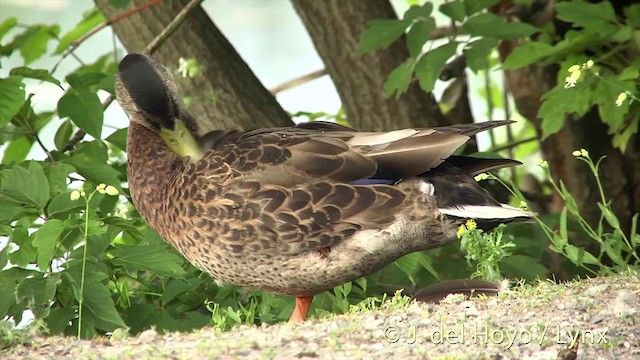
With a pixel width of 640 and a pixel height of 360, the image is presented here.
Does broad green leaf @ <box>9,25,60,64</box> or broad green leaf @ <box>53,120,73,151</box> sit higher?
broad green leaf @ <box>9,25,60,64</box>

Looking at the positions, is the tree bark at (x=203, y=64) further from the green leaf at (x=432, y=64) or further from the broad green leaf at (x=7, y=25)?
the green leaf at (x=432, y=64)

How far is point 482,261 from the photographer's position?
177 inches

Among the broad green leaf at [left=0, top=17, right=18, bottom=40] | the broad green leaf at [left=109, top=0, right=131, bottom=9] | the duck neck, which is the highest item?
the broad green leaf at [left=0, top=17, right=18, bottom=40]

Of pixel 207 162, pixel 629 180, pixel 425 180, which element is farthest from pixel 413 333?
pixel 629 180

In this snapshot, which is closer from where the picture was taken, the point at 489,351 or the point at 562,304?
the point at 489,351

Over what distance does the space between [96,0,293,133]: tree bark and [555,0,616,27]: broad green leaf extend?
1938mm

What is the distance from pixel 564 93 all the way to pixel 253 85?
2.07 metres

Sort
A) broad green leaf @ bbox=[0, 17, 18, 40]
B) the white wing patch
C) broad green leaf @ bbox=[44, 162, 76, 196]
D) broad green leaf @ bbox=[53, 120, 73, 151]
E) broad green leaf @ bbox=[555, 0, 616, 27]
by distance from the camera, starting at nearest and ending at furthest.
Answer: the white wing patch, broad green leaf @ bbox=[44, 162, 76, 196], broad green leaf @ bbox=[555, 0, 616, 27], broad green leaf @ bbox=[53, 120, 73, 151], broad green leaf @ bbox=[0, 17, 18, 40]

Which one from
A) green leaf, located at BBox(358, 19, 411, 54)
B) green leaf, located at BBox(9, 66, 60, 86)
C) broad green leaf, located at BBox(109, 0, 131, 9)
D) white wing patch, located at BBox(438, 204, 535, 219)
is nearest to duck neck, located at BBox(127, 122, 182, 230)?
green leaf, located at BBox(9, 66, 60, 86)

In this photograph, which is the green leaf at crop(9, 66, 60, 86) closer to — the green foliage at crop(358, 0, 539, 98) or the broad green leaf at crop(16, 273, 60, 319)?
the broad green leaf at crop(16, 273, 60, 319)

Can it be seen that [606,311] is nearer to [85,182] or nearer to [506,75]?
[85,182]

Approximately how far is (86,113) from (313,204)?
5.27 feet

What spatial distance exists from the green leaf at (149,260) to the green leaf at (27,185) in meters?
0.39

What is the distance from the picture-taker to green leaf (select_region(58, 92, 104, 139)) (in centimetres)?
525
